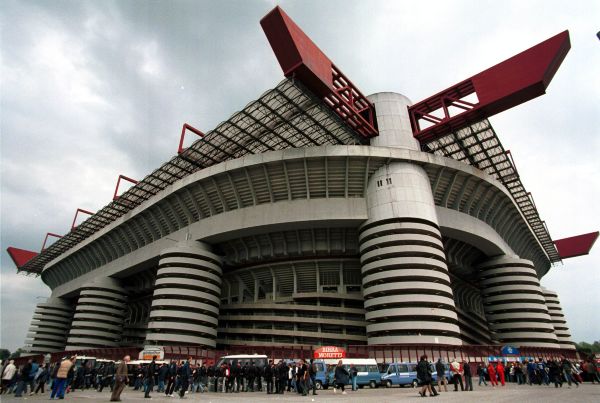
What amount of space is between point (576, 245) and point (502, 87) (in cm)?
5813

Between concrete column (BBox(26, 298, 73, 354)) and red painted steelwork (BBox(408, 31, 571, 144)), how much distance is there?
246 ft

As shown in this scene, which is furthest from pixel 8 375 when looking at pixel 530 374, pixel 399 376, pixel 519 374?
pixel 519 374

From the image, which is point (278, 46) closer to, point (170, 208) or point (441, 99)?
point (441, 99)

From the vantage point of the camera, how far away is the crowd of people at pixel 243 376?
1576cm

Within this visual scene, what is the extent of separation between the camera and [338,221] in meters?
38.4

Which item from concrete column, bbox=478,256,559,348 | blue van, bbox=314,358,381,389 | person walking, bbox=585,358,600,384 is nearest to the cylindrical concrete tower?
blue van, bbox=314,358,381,389

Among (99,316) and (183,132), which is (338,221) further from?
(99,316)

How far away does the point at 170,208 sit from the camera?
46.7m

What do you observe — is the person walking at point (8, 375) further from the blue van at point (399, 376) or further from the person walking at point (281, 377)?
the blue van at point (399, 376)

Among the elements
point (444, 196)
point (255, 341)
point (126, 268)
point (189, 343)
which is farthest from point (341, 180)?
point (126, 268)

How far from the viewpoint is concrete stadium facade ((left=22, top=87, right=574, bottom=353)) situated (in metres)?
34.7

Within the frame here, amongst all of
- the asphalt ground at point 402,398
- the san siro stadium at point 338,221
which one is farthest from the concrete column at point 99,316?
the asphalt ground at point 402,398

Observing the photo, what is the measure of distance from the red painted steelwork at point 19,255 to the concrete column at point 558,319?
374 feet

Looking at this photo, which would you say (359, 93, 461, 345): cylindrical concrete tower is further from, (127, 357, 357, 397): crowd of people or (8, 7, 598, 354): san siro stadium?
(127, 357, 357, 397): crowd of people
